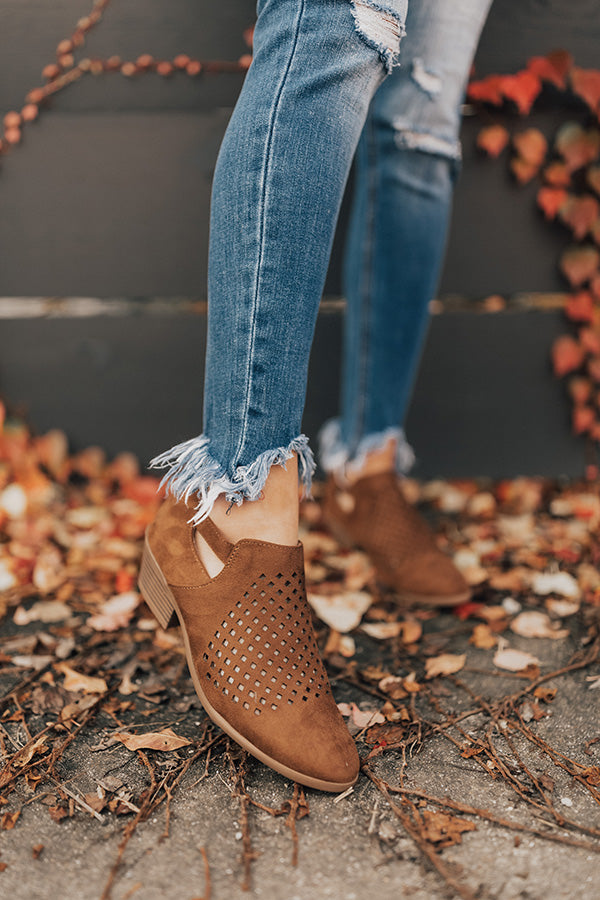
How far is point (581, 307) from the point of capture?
67.2 inches

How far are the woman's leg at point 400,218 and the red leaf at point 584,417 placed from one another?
0.58m

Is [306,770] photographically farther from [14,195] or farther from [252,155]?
[14,195]

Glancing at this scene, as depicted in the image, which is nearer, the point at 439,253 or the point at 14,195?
the point at 439,253

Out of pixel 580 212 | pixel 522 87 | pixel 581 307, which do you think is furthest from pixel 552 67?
pixel 581 307

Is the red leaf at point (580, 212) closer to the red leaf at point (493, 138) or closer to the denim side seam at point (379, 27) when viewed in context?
the red leaf at point (493, 138)

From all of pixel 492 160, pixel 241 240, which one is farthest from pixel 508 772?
pixel 492 160

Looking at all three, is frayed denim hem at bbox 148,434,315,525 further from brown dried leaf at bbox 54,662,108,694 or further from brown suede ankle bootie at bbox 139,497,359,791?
brown dried leaf at bbox 54,662,108,694

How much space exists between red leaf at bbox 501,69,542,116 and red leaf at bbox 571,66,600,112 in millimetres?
87

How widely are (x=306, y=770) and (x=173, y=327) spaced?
115 cm

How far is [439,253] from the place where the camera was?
1.38m

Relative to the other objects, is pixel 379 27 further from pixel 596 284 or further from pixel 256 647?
pixel 596 284

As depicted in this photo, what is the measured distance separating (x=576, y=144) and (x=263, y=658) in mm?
1392

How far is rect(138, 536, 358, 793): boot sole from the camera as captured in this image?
84 cm

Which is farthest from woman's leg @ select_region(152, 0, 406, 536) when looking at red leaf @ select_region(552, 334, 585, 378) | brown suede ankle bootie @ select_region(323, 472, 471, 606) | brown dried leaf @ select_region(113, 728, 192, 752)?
red leaf @ select_region(552, 334, 585, 378)
